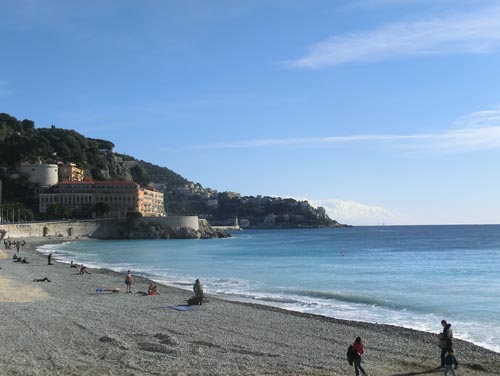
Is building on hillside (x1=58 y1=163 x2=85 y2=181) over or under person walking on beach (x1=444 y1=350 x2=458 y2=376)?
over

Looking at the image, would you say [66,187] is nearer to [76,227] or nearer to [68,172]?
[68,172]

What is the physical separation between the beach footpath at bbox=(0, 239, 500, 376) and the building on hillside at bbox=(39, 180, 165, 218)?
101902 mm

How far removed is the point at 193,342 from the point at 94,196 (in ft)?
378

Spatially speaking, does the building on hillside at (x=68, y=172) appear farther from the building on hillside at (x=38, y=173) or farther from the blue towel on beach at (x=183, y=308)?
the blue towel on beach at (x=183, y=308)

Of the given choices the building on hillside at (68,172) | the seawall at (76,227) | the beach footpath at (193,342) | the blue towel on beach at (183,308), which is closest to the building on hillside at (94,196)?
the building on hillside at (68,172)

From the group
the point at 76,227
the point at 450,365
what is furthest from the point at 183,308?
the point at 76,227

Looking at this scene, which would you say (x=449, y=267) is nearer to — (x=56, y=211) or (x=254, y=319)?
(x=254, y=319)

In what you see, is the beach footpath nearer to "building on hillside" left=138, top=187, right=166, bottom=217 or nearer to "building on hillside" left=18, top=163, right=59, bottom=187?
"building on hillside" left=18, top=163, right=59, bottom=187

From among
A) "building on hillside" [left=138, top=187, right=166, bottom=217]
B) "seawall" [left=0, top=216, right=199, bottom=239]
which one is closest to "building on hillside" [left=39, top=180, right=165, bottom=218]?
"building on hillside" [left=138, top=187, right=166, bottom=217]

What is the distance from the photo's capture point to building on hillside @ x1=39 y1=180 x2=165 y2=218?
12150 centimetres

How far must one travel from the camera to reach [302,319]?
744 inches

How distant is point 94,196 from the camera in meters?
125

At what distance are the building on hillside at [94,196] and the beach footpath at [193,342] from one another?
102 m

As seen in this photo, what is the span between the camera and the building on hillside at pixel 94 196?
122 metres
